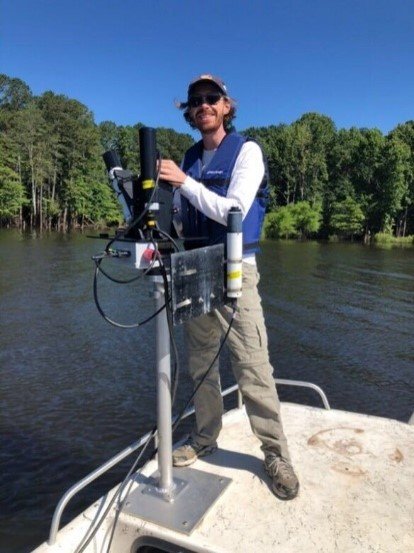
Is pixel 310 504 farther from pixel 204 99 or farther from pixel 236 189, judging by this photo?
pixel 204 99

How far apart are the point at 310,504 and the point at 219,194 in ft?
7.67

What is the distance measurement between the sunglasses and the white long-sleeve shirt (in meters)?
0.41

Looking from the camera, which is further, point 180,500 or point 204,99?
point 204,99

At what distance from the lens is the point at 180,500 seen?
3.43m

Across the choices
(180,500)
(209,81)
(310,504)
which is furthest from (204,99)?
(310,504)

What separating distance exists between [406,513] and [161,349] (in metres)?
2.02

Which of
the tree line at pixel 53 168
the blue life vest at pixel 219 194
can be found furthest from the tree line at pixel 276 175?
the blue life vest at pixel 219 194

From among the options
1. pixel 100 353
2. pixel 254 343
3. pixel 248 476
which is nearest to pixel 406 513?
pixel 248 476

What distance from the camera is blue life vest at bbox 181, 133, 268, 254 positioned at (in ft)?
12.3

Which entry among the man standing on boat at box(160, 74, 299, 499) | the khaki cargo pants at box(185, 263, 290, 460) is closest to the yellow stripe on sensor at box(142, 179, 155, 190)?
the man standing on boat at box(160, 74, 299, 499)

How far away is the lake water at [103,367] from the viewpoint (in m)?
7.48

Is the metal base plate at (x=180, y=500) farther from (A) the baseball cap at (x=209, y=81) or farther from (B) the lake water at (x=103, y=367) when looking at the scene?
(A) the baseball cap at (x=209, y=81)

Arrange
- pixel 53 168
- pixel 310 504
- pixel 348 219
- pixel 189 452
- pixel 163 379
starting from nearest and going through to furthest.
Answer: pixel 163 379 < pixel 310 504 < pixel 189 452 < pixel 348 219 < pixel 53 168

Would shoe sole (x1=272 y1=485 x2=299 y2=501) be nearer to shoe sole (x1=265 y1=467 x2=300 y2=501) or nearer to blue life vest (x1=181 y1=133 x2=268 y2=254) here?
shoe sole (x1=265 y1=467 x2=300 y2=501)
